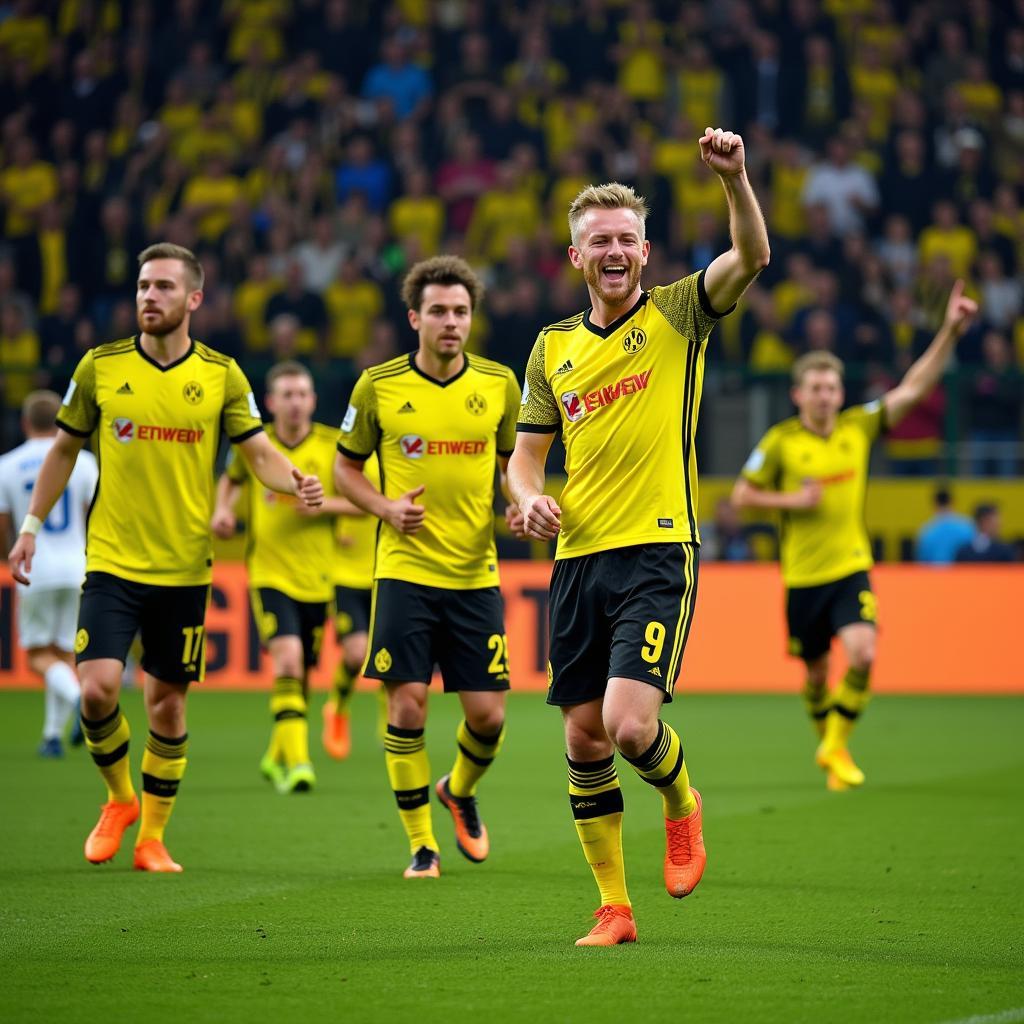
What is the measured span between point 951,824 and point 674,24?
15.7 metres

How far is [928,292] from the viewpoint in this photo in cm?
1936

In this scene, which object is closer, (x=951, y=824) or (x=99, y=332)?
(x=951, y=824)

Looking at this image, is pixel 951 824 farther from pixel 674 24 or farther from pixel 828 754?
pixel 674 24

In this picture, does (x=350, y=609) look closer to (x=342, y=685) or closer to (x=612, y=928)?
(x=342, y=685)

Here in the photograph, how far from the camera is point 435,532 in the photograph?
26.1 ft

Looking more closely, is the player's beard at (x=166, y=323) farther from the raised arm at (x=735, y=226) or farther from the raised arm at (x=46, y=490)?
the raised arm at (x=735, y=226)

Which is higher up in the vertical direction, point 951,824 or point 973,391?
point 973,391

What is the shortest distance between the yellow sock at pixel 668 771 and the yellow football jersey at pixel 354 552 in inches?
257

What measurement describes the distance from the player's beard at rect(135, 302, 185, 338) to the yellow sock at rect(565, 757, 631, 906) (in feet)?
9.54

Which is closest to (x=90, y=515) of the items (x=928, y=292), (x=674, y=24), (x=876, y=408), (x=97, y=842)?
(x=97, y=842)

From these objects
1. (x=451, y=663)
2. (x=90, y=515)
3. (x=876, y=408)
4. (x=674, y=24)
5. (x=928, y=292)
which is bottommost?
(x=451, y=663)

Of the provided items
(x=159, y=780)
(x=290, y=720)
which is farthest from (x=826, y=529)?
(x=159, y=780)

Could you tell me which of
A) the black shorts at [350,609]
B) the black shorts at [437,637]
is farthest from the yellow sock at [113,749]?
the black shorts at [350,609]

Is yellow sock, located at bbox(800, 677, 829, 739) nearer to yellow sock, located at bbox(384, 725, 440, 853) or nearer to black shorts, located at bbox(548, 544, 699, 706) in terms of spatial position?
yellow sock, located at bbox(384, 725, 440, 853)
